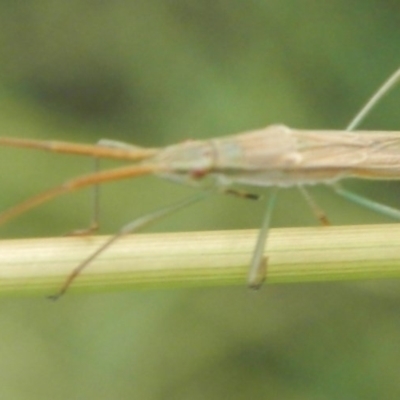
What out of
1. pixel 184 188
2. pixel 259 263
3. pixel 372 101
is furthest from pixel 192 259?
pixel 184 188

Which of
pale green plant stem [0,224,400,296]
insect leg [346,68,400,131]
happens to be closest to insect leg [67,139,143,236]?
pale green plant stem [0,224,400,296]

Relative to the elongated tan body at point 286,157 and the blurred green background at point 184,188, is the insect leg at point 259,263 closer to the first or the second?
the elongated tan body at point 286,157

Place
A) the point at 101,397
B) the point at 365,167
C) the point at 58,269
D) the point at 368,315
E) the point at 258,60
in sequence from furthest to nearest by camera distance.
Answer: the point at 258,60, the point at 368,315, the point at 101,397, the point at 365,167, the point at 58,269

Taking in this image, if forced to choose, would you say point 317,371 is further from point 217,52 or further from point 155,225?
point 217,52

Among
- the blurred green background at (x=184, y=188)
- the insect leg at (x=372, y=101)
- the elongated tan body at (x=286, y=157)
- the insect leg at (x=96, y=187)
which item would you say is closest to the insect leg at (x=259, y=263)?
the elongated tan body at (x=286, y=157)

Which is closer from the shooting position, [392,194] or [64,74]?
A: [392,194]

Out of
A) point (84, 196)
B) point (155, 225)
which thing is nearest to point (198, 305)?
point (155, 225)

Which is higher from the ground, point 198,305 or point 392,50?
point 392,50

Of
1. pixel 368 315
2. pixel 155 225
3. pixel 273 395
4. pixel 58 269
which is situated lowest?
pixel 273 395
